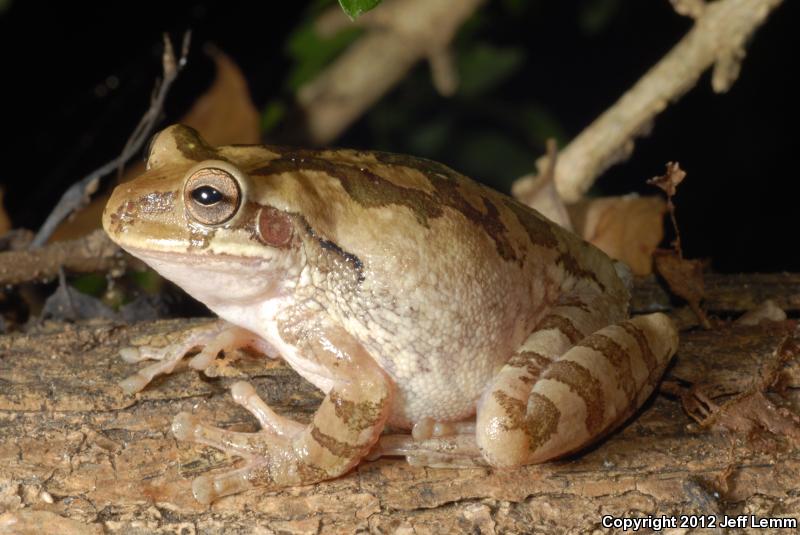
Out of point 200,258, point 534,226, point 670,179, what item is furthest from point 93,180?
point 670,179

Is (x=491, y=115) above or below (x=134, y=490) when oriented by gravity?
above

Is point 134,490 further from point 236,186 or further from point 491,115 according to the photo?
point 491,115

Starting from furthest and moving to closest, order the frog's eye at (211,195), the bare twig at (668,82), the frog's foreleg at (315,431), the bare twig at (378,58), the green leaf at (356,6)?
the bare twig at (378,58) → the bare twig at (668,82) → the frog's foreleg at (315,431) → the frog's eye at (211,195) → the green leaf at (356,6)

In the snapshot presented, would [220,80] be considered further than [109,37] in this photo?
No

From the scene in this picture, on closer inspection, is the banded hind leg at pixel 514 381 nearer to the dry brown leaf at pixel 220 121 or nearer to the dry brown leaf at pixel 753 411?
the dry brown leaf at pixel 753 411

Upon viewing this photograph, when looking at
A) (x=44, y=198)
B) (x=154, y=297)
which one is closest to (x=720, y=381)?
(x=154, y=297)

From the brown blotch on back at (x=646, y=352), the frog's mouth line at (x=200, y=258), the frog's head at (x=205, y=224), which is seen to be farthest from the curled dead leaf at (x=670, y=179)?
the frog's mouth line at (x=200, y=258)

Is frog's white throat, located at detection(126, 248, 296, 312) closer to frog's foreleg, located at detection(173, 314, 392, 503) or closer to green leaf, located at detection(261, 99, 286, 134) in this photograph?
frog's foreleg, located at detection(173, 314, 392, 503)

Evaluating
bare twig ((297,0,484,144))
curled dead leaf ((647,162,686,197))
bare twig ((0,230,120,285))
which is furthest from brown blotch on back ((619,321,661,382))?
bare twig ((0,230,120,285))
